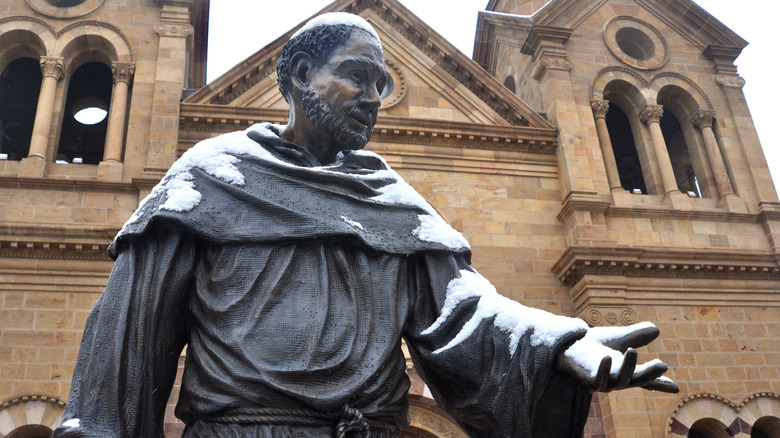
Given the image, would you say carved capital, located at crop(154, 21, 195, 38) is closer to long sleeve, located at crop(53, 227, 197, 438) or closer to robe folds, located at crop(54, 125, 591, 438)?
robe folds, located at crop(54, 125, 591, 438)

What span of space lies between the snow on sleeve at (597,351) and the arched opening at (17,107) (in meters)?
17.7

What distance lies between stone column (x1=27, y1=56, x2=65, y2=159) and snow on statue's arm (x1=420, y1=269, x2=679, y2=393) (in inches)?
518

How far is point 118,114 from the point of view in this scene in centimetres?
1442

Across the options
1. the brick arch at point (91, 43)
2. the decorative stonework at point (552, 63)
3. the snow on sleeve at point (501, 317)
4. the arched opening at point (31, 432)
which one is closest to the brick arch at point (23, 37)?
the brick arch at point (91, 43)

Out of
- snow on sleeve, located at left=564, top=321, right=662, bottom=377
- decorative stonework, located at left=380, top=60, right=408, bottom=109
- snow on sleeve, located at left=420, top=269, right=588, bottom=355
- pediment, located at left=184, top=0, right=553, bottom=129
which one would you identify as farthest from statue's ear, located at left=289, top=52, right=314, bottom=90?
decorative stonework, located at left=380, top=60, right=408, bottom=109

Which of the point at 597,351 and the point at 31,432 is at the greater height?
the point at 31,432

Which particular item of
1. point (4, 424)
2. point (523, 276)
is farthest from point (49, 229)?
point (523, 276)

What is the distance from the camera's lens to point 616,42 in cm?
1789

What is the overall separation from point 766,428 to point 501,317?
45.9ft

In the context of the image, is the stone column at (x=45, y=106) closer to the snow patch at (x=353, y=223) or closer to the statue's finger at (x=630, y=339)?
the snow patch at (x=353, y=223)

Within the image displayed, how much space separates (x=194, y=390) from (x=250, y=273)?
→ 1.16 ft

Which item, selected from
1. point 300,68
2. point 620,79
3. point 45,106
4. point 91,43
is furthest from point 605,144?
point 300,68

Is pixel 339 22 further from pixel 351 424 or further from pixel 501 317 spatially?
pixel 351 424

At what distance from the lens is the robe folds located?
1954mm
